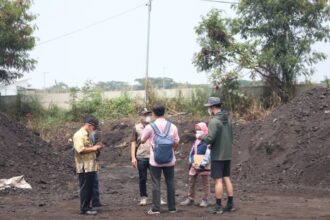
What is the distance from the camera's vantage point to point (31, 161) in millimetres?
15242

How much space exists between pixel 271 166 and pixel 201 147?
20.3 feet

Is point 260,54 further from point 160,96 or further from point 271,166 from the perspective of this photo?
point 271,166

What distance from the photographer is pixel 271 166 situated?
54.1 feet

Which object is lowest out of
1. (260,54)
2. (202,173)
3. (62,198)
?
(62,198)

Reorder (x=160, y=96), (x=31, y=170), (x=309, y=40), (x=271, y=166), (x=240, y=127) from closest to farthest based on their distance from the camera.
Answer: (x=31, y=170)
(x=271, y=166)
(x=240, y=127)
(x=309, y=40)
(x=160, y=96)

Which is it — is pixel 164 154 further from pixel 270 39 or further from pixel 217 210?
pixel 270 39

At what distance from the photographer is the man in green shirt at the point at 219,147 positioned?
9.98 m

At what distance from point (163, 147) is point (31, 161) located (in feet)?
20.4

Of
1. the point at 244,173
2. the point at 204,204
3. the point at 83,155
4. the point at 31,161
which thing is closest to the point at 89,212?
the point at 83,155

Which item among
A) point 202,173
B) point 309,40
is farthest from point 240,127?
point 202,173

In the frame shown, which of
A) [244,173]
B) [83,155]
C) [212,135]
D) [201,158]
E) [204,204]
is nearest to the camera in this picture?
[212,135]

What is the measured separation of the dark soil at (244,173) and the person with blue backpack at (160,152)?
0.31 m

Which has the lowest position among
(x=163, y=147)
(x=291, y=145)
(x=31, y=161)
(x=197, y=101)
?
(x=31, y=161)

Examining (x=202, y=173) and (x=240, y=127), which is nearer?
(x=202, y=173)
